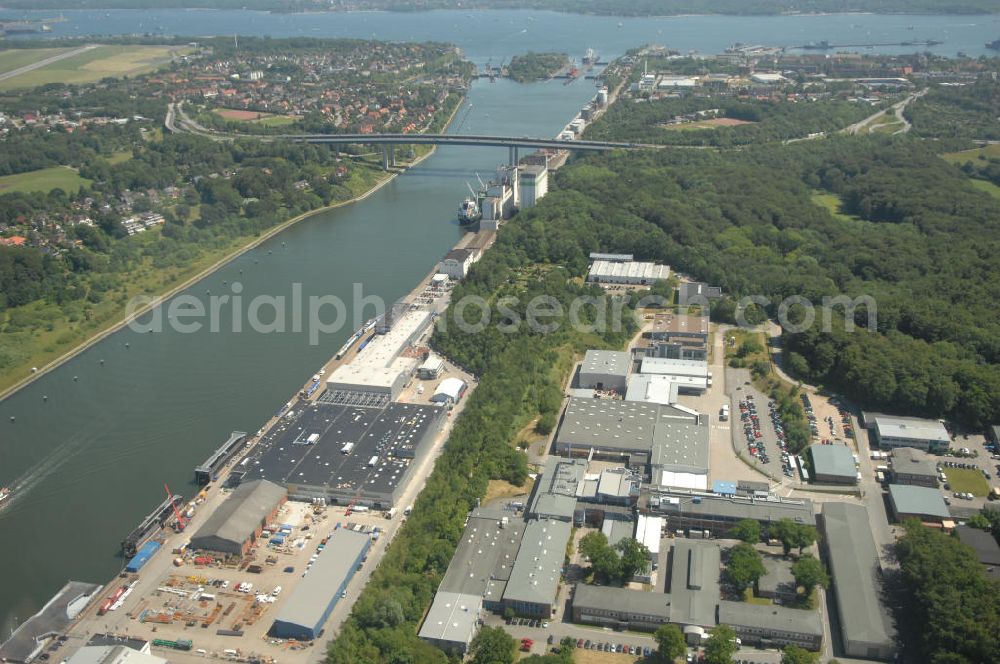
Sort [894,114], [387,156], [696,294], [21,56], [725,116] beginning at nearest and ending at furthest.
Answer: [696,294]
[387,156]
[725,116]
[894,114]
[21,56]

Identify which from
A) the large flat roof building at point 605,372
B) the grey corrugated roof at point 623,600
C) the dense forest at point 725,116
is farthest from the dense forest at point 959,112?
the grey corrugated roof at point 623,600

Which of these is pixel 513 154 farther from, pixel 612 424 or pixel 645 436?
pixel 645 436

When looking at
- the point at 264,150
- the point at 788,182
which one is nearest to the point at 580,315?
the point at 788,182

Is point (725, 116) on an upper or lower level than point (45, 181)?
upper

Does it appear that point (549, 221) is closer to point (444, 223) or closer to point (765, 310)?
point (444, 223)

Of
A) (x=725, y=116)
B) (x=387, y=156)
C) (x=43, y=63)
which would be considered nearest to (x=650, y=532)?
(x=387, y=156)

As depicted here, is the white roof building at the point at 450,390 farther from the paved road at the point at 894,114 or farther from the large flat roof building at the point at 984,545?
the paved road at the point at 894,114
